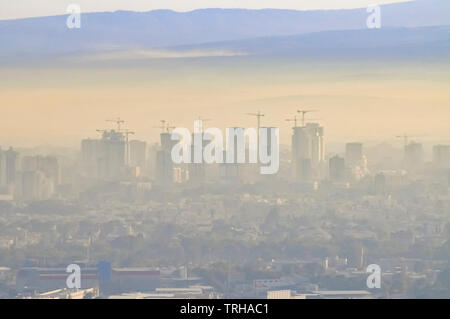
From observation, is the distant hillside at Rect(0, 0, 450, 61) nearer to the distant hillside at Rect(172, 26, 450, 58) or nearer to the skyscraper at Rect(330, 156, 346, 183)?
the distant hillside at Rect(172, 26, 450, 58)

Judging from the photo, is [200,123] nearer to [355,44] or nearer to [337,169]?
[337,169]

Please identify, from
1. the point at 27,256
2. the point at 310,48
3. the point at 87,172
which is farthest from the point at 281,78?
the point at 27,256

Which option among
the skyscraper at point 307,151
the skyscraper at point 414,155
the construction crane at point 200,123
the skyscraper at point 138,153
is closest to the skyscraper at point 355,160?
the skyscraper at point 307,151

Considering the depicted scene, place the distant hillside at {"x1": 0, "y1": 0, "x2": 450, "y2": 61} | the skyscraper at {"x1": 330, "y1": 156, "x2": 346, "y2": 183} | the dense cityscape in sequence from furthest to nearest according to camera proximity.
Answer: the skyscraper at {"x1": 330, "y1": 156, "x2": 346, "y2": 183} < the dense cityscape < the distant hillside at {"x1": 0, "y1": 0, "x2": 450, "y2": 61}

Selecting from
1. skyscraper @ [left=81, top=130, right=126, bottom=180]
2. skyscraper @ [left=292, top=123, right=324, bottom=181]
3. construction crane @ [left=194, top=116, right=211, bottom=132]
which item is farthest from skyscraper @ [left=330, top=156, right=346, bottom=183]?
skyscraper @ [left=81, top=130, right=126, bottom=180]

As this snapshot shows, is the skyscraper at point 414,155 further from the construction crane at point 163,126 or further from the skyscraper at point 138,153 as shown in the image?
the skyscraper at point 138,153

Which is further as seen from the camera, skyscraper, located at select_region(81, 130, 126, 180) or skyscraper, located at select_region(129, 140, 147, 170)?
skyscraper, located at select_region(129, 140, 147, 170)
